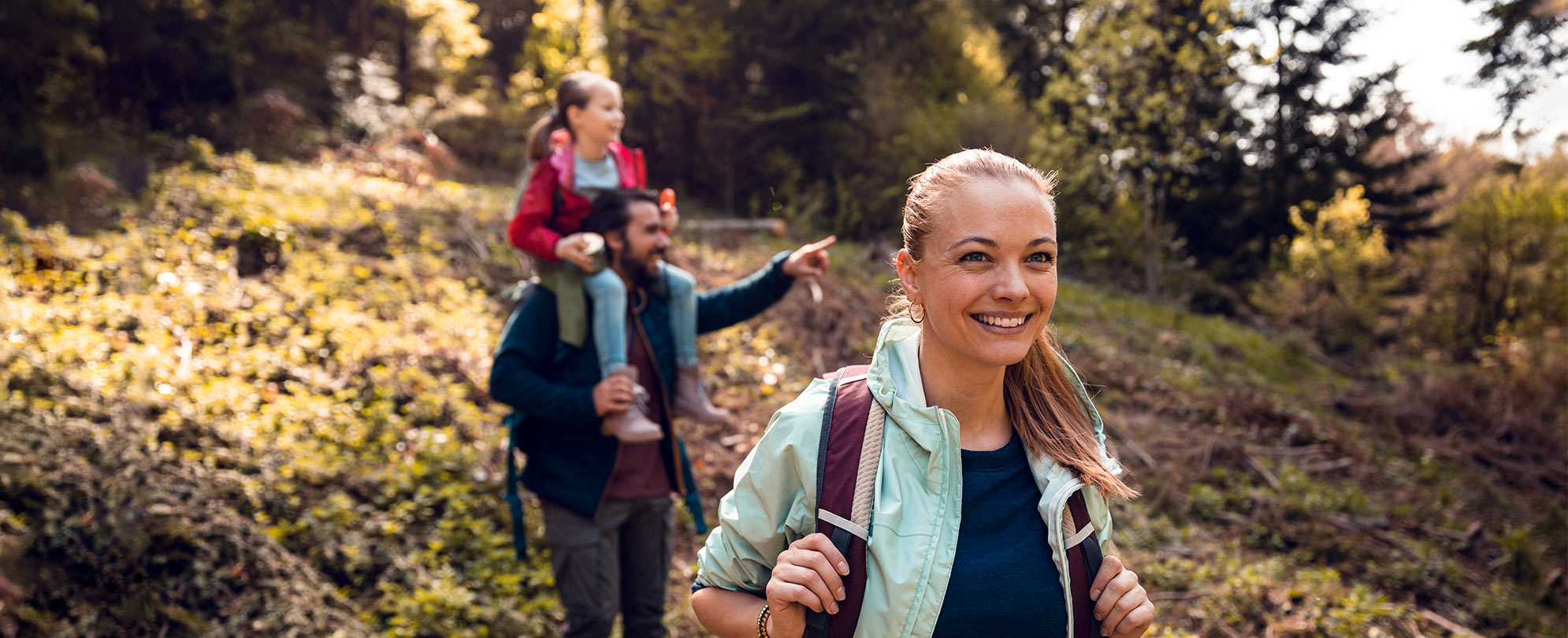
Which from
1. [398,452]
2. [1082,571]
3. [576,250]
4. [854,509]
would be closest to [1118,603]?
[1082,571]

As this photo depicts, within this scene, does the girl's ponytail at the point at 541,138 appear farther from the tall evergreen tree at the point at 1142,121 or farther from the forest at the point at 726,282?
the tall evergreen tree at the point at 1142,121

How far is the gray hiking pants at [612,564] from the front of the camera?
293cm

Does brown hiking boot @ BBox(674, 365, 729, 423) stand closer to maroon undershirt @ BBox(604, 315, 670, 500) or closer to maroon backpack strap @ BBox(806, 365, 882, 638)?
maroon undershirt @ BBox(604, 315, 670, 500)

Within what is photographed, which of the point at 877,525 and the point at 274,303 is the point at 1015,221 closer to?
the point at 877,525

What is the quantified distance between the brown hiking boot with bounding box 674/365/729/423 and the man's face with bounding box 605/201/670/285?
39 centimetres

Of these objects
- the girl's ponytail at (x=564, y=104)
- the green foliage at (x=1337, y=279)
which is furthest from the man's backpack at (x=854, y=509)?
the green foliage at (x=1337, y=279)

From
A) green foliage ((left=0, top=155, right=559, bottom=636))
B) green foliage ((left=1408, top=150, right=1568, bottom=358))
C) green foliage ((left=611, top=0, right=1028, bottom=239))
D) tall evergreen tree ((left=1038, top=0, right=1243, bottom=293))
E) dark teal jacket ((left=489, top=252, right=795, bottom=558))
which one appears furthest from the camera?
green foliage ((left=611, top=0, right=1028, bottom=239))

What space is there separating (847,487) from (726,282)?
26.2 ft

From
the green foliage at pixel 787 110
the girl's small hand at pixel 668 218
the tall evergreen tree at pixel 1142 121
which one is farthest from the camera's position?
the green foliage at pixel 787 110

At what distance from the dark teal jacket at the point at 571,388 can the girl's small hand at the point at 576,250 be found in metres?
0.21

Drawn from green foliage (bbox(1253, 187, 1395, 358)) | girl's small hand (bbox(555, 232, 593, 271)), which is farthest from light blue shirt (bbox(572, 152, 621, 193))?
green foliage (bbox(1253, 187, 1395, 358))

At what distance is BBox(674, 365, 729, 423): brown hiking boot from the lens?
3.27 m

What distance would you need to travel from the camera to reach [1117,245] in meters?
18.1

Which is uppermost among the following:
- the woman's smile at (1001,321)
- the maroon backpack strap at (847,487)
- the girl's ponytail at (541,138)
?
the girl's ponytail at (541,138)
